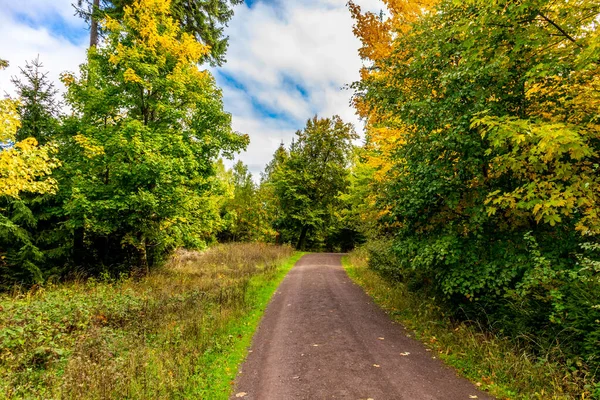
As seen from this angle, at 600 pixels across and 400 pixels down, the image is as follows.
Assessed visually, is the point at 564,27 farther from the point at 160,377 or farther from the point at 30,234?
the point at 30,234

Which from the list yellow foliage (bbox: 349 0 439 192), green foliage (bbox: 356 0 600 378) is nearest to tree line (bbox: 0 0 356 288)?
yellow foliage (bbox: 349 0 439 192)

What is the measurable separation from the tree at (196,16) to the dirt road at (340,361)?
40.5 feet

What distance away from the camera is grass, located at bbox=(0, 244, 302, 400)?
182 inches

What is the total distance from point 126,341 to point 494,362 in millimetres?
7345

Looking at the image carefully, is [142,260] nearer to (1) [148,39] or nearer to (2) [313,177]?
(1) [148,39]

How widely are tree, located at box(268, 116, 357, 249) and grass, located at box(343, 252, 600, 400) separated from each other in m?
25.0

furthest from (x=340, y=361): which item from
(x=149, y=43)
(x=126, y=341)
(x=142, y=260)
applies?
(x=149, y=43)

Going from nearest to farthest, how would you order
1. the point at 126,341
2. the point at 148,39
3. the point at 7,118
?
the point at 126,341
the point at 7,118
the point at 148,39

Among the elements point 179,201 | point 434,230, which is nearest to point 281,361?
point 434,230

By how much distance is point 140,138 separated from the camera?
10.9 m

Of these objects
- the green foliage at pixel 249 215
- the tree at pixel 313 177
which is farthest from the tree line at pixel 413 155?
the tree at pixel 313 177

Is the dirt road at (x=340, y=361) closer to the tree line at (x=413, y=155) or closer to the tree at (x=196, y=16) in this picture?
the tree line at (x=413, y=155)

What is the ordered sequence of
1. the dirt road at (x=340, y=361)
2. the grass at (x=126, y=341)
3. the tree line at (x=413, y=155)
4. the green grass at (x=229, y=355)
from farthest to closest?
the tree line at (x=413, y=155)
the green grass at (x=229, y=355)
the dirt road at (x=340, y=361)
the grass at (x=126, y=341)

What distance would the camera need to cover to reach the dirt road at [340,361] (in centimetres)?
488
